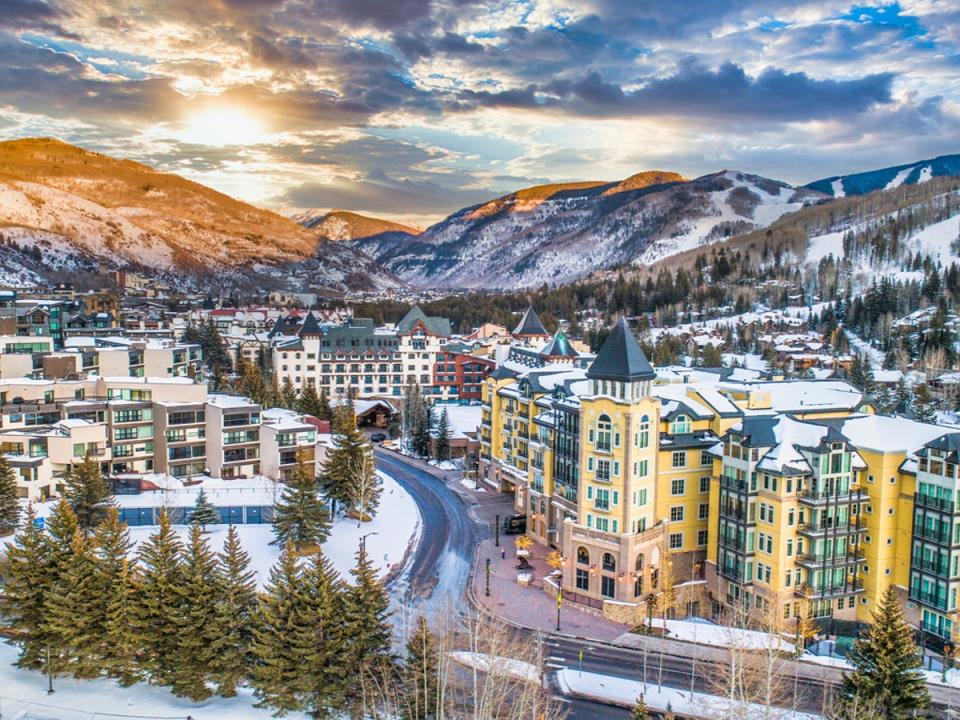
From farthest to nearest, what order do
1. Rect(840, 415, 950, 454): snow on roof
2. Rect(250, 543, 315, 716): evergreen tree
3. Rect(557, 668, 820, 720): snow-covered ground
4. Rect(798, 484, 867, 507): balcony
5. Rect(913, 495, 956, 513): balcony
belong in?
Rect(840, 415, 950, 454): snow on roof < Rect(798, 484, 867, 507): balcony < Rect(913, 495, 956, 513): balcony < Rect(557, 668, 820, 720): snow-covered ground < Rect(250, 543, 315, 716): evergreen tree

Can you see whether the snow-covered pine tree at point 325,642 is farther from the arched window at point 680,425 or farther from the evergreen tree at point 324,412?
the evergreen tree at point 324,412

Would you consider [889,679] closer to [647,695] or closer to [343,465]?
[647,695]

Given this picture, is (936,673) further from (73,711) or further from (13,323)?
(13,323)

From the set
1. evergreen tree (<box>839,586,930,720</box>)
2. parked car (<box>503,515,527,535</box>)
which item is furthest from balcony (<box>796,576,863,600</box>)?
parked car (<box>503,515,527,535</box>)

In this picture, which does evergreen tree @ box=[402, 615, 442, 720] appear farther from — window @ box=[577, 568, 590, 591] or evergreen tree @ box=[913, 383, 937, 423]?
evergreen tree @ box=[913, 383, 937, 423]

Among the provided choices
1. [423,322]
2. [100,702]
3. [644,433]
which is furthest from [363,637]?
[423,322]

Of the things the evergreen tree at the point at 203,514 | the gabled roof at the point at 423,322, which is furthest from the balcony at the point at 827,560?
the gabled roof at the point at 423,322
